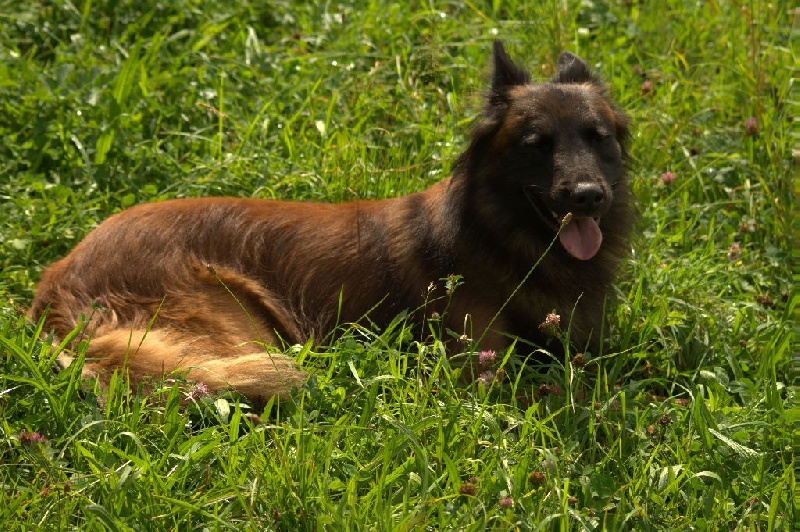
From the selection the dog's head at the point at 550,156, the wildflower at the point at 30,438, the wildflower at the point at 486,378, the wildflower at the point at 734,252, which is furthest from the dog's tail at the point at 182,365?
the wildflower at the point at 734,252

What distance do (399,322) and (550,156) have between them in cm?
90

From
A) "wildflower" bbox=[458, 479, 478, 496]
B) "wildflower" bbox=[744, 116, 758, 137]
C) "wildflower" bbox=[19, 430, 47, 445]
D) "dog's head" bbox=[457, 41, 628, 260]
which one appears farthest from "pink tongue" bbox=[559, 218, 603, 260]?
"wildflower" bbox=[19, 430, 47, 445]

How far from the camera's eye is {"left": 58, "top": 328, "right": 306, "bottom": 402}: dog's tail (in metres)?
3.80

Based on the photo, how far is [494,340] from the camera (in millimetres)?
4348

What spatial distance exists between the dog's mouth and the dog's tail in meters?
1.21

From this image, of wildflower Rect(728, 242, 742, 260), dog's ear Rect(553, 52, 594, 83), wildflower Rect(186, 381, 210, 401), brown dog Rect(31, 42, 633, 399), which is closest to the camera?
wildflower Rect(186, 381, 210, 401)

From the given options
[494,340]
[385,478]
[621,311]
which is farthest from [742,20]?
[385,478]

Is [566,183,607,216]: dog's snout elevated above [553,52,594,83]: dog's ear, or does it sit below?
below

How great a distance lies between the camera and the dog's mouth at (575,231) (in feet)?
14.1

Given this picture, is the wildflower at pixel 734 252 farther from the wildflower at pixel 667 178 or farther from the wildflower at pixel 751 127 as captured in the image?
the wildflower at pixel 751 127

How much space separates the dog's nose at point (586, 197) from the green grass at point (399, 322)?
64cm

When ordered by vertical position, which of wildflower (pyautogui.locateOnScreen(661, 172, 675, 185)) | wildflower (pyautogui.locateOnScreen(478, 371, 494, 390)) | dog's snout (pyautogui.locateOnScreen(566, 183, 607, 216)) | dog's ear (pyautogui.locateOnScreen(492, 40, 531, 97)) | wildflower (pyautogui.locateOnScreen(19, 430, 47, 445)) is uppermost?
dog's ear (pyautogui.locateOnScreen(492, 40, 531, 97))

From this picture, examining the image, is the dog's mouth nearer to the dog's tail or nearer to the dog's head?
the dog's head

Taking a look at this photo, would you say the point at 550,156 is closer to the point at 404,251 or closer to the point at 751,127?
the point at 404,251
